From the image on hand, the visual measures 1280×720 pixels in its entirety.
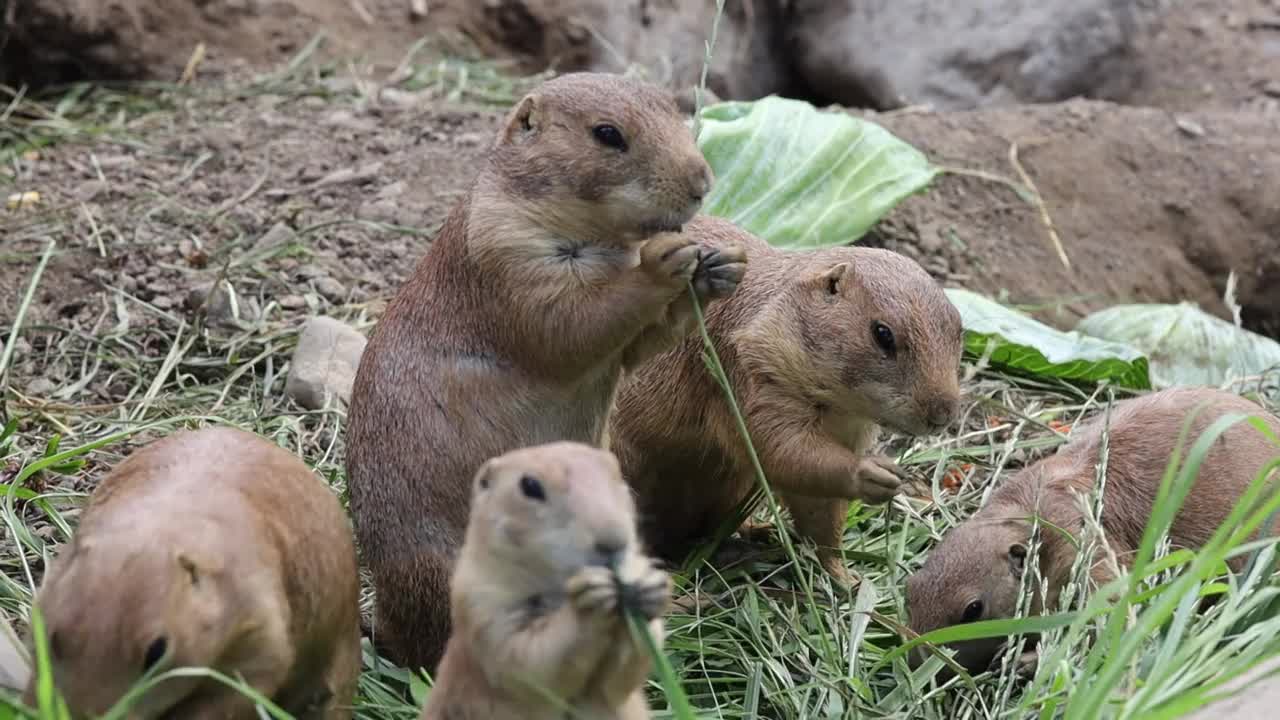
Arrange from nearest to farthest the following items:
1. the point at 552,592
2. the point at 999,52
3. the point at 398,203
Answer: the point at 552,592 < the point at 398,203 < the point at 999,52

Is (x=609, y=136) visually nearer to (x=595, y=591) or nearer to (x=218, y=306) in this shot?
(x=595, y=591)

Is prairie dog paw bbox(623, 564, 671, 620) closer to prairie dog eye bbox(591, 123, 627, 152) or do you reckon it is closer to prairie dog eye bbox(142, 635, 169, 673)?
prairie dog eye bbox(142, 635, 169, 673)

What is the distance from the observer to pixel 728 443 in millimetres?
5094

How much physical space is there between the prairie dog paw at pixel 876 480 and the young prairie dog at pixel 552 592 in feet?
5.76

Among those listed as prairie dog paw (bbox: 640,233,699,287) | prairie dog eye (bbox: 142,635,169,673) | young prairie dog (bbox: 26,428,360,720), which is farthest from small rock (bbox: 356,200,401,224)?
prairie dog eye (bbox: 142,635,169,673)

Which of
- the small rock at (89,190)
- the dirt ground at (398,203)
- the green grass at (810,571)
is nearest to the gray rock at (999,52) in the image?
the dirt ground at (398,203)

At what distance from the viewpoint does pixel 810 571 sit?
195 inches

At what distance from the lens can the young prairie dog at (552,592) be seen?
112 inches

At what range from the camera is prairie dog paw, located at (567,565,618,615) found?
111 inches

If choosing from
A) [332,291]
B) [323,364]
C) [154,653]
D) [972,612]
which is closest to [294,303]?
[332,291]

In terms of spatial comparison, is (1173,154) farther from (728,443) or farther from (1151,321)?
(728,443)

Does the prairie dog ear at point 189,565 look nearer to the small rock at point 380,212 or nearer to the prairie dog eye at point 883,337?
the prairie dog eye at point 883,337

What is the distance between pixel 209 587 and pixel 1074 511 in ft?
9.82

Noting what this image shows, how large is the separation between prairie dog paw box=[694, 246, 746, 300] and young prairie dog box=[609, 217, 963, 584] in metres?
0.66
